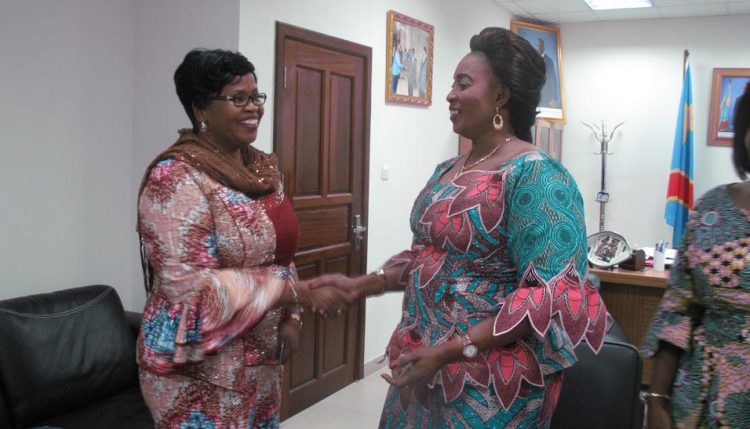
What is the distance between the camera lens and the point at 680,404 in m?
1.40

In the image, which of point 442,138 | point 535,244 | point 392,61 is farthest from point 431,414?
point 442,138

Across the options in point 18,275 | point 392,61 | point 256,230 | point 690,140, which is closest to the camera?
point 256,230

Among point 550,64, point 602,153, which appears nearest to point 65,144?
point 550,64

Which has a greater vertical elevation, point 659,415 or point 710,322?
point 710,322

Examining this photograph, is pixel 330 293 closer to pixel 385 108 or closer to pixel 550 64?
pixel 385 108

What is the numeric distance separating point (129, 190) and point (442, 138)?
9.13 ft

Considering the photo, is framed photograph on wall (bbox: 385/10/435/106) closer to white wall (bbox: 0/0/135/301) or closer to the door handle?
the door handle

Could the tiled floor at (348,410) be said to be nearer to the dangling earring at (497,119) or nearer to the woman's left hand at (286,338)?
the woman's left hand at (286,338)

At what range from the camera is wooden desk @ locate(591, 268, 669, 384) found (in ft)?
13.4

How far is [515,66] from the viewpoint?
1.49m

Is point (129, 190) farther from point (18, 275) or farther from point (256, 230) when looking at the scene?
point (256, 230)

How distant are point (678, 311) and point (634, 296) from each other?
115 inches

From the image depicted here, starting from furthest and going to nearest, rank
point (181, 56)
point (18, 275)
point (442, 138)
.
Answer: point (442, 138) → point (181, 56) → point (18, 275)

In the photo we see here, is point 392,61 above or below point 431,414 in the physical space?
above
